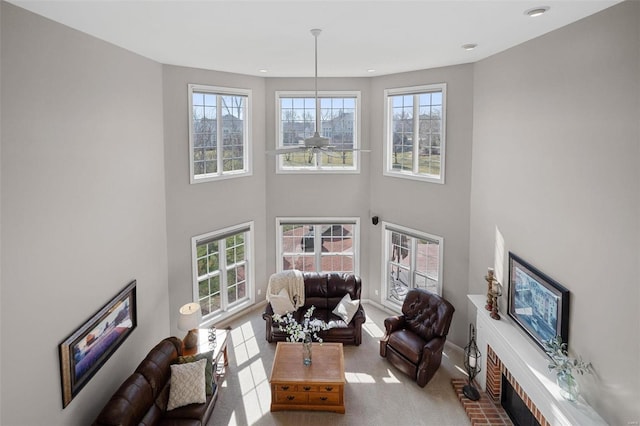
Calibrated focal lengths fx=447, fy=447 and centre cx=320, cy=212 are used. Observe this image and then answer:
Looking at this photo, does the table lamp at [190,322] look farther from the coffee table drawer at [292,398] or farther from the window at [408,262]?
the window at [408,262]

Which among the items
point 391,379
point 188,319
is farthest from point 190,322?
point 391,379

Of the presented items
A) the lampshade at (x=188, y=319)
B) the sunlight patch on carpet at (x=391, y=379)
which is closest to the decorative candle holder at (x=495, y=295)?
the sunlight patch on carpet at (x=391, y=379)

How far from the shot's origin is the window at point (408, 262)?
7766mm

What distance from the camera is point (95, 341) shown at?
193 inches

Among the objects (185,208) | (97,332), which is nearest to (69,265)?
(97,332)

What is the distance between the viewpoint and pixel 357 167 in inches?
Answer: 342

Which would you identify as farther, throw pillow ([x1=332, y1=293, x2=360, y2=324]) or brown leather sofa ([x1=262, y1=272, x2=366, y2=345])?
brown leather sofa ([x1=262, y1=272, x2=366, y2=345])

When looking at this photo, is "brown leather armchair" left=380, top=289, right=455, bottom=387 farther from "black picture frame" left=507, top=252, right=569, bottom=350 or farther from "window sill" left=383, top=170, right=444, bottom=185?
"window sill" left=383, top=170, right=444, bottom=185

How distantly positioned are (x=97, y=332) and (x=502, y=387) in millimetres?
5122

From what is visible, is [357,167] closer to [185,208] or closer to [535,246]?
[185,208]

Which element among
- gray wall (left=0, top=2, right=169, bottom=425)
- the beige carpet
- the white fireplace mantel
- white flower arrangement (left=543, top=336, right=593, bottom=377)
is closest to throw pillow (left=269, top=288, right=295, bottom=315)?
the beige carpet

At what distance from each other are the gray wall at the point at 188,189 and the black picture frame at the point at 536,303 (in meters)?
4.72

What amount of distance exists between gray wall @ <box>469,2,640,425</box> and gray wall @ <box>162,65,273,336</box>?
4.40m

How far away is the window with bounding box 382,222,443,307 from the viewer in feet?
25.5
